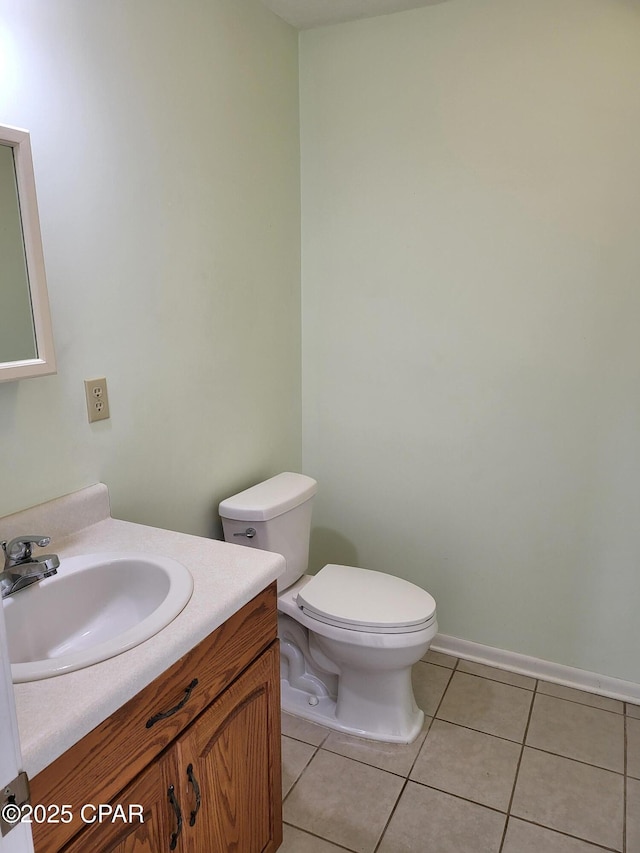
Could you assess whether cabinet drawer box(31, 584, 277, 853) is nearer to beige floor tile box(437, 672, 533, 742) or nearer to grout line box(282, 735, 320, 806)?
grout line box(282, 735, 320, 806)

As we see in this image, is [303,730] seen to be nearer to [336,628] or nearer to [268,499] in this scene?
[336,628]

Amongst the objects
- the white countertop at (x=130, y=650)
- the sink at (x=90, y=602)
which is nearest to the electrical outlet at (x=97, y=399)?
the white countertop at (x=130, y=650)

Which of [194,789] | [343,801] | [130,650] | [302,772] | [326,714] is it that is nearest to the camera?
[130,650]

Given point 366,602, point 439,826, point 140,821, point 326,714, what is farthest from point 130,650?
point 326,714

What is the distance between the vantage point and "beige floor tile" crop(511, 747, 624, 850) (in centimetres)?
163

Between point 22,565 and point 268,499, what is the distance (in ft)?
2.96

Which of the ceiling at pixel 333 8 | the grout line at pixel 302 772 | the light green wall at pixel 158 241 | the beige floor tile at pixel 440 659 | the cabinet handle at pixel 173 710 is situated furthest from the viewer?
the beige floor tile at pixel 440 659

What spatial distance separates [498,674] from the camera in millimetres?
2289

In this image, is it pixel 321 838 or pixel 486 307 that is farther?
pixel 486 307

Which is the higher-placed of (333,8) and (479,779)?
(333,8)

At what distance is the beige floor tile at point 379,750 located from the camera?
1.84 m

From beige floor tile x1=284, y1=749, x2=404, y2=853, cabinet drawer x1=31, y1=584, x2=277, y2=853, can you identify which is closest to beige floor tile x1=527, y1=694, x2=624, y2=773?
beige floor tile x1=284, y1=749, x2=404, y2=853

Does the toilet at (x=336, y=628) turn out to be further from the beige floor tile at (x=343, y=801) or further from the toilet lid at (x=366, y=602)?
the beige floor tile at (x=343, y=801)

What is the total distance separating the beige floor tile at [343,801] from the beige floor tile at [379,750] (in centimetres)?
3
